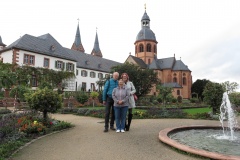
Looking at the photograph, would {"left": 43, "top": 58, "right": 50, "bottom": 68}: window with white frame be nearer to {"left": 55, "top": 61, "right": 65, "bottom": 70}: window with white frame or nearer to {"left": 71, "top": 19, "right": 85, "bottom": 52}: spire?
{"left": 55, "top": 61, "right": 65, "bottom": 70}: window with white frame

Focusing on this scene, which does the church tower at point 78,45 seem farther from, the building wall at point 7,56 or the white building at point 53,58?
the building wall at point 7,56

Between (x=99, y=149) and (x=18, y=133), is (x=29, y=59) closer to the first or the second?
(x=18, y=133)

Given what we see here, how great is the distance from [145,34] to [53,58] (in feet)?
131

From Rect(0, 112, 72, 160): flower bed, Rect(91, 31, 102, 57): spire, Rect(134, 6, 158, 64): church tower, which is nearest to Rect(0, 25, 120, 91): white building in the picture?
Rect(134, 6, 158, 64): church tower

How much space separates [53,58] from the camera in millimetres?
37094

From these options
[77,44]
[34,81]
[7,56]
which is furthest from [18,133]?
[77,44]

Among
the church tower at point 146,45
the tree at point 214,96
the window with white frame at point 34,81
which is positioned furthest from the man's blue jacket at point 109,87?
the church tower at point 146,45

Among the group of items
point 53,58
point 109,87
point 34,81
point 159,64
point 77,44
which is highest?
point 77,44

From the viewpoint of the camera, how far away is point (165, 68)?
65438 mm

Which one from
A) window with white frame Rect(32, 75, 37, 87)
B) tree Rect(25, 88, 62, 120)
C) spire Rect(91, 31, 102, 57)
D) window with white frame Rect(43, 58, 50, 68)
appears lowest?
tree Rect(25, 88, 62, 120)

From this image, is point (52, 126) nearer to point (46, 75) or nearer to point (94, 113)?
point (94, 113)

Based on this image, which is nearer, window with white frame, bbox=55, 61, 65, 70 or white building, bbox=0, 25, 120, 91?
white building, bbox=0, 25, 120, 91

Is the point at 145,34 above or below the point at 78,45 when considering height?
above

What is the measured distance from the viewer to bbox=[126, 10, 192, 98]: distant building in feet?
207
